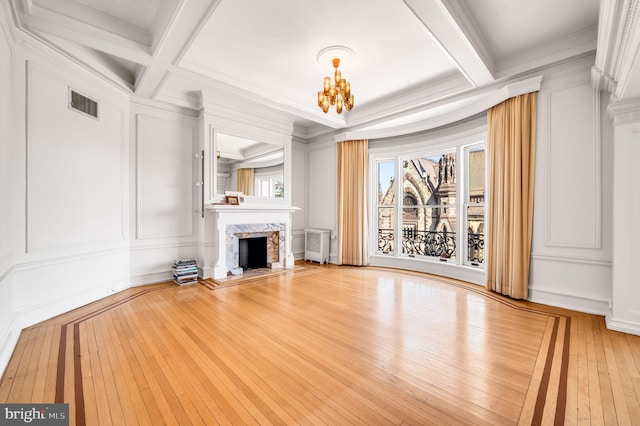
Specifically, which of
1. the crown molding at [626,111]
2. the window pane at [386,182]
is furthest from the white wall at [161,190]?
the crown molding at [626,111]

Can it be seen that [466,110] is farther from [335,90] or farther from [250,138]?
[250,138]

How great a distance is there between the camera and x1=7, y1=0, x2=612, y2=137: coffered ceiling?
264 centimetres

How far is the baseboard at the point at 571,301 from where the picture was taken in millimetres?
3117

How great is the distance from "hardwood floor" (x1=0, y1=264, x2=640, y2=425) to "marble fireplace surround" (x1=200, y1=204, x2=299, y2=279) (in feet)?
4.10

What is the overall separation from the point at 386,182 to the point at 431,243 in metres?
1.58

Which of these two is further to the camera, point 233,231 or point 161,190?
point 233,231

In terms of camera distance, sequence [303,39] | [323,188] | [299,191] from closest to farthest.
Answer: [303,39] → [323,188] → [299,191]

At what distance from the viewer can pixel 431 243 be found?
534cm

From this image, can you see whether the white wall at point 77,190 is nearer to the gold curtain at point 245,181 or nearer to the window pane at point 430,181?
the gold curtain at point 245,181

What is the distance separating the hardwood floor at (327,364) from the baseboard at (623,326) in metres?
0.09

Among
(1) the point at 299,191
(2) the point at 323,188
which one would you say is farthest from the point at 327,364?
(1) the point at 299,191

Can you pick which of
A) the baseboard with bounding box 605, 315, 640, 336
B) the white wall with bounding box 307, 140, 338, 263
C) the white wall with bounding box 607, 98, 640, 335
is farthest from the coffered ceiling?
the baseboard with bounding box 605, 315, 640, 336

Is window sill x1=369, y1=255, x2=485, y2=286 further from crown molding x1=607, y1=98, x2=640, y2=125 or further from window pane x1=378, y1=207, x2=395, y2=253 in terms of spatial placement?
crown molding x1=607, y1=98, x2=640, y2=125

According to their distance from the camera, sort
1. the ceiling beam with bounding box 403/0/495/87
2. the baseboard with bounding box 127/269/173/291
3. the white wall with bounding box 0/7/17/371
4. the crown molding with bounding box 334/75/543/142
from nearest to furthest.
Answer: the white wall with bounding box 0/7/17/371
the ceiling beam with bounding box 403/0/495/87
the crown molding with bounding box 334/75/543/142
the baseboard with bounding box 127/269/173/291
